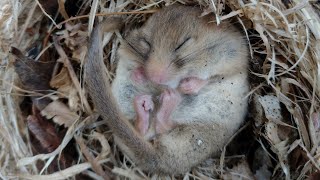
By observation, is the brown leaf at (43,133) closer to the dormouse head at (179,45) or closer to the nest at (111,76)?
the nest at (111,76)

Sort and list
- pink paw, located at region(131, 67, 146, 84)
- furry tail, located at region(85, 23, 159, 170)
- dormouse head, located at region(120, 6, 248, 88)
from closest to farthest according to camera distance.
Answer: furry tail, located at region(85, 23, 159, 170) → dormouse head, located at region(120, 6, 248, 88) → pink paw, located at region(131, 67, 146, 84)

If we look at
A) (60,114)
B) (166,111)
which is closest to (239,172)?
(166,111)

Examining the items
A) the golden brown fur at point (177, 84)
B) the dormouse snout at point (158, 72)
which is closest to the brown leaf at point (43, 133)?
the golden brown fur at point (177, 84)

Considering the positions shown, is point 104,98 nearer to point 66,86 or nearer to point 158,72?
point 158,72

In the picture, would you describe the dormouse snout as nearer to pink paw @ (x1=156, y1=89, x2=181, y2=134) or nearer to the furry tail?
pink paw @ (x1=156, y1=89, x2=181, y2=134)

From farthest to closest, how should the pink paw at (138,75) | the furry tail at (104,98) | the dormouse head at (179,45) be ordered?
the pink paw at (138,75) < the dormouse head at (179,45) < the furry tail at (104,98)

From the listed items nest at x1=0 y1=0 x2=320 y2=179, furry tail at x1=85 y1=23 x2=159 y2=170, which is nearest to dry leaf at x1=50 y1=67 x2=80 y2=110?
nest at x1=0 y1=0 x2=320 y2=179

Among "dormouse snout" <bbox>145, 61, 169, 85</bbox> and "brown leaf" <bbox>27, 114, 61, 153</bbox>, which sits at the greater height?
"dormouse snout" <bbox>145, 61, 169, 85</bbox>
